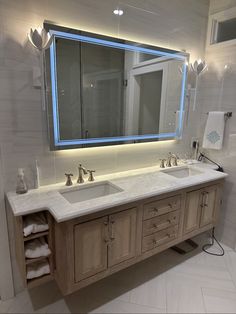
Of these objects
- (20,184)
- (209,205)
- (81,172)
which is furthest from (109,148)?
(209,205)

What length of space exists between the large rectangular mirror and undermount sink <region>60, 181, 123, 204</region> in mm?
352

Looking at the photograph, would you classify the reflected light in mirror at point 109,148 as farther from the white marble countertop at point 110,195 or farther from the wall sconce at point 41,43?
the wall sconce at point 41,43

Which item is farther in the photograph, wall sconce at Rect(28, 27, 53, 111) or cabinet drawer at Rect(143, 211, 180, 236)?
cabinet drawer at Rect(143, 211, 180, 236)

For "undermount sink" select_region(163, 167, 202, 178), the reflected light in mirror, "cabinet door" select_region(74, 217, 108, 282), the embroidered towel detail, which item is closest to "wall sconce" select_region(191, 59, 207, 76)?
the embroidered towel detail

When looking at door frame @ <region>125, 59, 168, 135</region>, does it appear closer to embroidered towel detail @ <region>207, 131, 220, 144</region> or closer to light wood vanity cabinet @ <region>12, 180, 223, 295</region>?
light wood vanity cabinet @ <region>12, 180, 223, 295</region>

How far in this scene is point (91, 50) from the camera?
175 cm

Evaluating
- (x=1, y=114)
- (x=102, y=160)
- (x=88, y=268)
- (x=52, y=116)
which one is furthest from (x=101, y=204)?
(x=1, y=114)

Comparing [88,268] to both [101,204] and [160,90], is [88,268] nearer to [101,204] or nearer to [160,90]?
[101,204]

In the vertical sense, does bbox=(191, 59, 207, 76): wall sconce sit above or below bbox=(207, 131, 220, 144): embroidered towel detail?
above

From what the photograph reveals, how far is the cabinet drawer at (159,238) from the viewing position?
71.0 inches

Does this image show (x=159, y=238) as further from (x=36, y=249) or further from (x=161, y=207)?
(x=36, y=249)

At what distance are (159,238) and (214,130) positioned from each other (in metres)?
1.33

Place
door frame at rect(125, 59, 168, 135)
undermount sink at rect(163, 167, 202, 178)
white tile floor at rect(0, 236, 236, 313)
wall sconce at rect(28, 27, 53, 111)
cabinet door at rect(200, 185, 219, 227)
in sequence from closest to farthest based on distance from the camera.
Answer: wall sconce at rect(28, 27, 53, 111) → white tile floor at rect(0, 236, 236, 313) → door frame at rect(125, 59, 168, 135) → cabinet door at rect(200, 185, 219, 227) → undermount sink at rect(163, 167, 202, 178)

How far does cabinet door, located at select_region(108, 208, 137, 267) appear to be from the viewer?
159 centimetres
